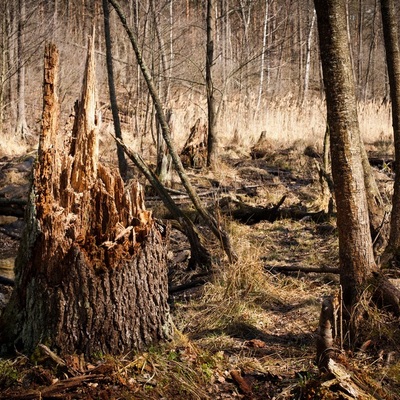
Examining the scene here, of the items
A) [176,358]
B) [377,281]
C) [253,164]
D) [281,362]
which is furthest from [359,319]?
[253,164]

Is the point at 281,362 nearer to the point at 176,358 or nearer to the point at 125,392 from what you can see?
the point at 176,358

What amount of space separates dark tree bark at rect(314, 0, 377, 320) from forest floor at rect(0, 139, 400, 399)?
1.25ft

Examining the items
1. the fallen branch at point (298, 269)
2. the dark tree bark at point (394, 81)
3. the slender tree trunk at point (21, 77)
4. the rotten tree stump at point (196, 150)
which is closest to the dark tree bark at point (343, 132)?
the dark tree bark at point (394, 81)

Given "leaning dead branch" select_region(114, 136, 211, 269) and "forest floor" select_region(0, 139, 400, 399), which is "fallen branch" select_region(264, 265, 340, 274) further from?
"leaning dead branch" select_region(114, 136, 211, 269)

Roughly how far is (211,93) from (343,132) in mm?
8094

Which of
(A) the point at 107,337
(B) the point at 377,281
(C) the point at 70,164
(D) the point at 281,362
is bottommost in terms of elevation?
(D) the point at 281,362

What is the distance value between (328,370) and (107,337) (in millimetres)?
1132

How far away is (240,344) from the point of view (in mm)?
3611

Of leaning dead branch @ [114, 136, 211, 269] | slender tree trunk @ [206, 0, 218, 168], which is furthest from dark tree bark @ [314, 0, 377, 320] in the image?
slender tree trunk @ [206, 0, 218, 168]

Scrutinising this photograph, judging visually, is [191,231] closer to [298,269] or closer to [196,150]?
[298,269]

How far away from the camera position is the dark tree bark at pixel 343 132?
10.6 ft

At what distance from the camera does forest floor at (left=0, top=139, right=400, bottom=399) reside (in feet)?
8.95

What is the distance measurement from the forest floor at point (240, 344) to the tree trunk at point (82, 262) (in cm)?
13

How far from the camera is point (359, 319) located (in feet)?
11.4
